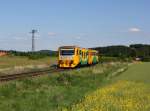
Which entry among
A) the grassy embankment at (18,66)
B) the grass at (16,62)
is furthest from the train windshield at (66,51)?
the grass at (16,62)

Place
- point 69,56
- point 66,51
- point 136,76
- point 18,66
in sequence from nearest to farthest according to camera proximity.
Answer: point 136,76 → point 18,66 → point 69,56 → point 66,51

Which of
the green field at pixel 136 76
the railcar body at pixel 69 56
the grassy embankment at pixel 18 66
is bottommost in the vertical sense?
the green field at pixel 136 76

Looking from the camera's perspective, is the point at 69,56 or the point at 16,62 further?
the point at 16,62

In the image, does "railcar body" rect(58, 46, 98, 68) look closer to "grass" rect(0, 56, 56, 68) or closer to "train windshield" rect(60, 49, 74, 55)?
"train windshield" rect(60, 49, 74, 55)

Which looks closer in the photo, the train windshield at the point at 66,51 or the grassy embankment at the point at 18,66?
the grassy embankment at the point at 18,66

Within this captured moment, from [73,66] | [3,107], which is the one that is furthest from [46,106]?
[73,66]

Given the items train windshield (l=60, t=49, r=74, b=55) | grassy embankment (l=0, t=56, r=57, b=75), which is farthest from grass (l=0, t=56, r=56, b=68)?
train windshield (l=60, t=49, r=74, b=55)

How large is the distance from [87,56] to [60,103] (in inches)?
1802

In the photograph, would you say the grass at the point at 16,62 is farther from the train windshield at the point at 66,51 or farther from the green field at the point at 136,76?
the green field at the point at 136,76

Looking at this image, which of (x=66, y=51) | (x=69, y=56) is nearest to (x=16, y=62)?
(x=66, y=51)

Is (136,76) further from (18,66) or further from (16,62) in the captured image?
(16,62)

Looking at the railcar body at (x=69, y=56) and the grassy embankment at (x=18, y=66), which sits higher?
the railcar body at (x=69, y=56)

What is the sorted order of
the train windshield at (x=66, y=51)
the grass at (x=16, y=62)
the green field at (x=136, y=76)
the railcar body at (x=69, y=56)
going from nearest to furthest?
the green field at (x=136, y=76), the railcar body at (x=69, y=56), the train windshield at (x=66, y=51), the grass at (x=16, y=62)

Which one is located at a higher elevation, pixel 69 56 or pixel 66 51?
pixel 66 51
